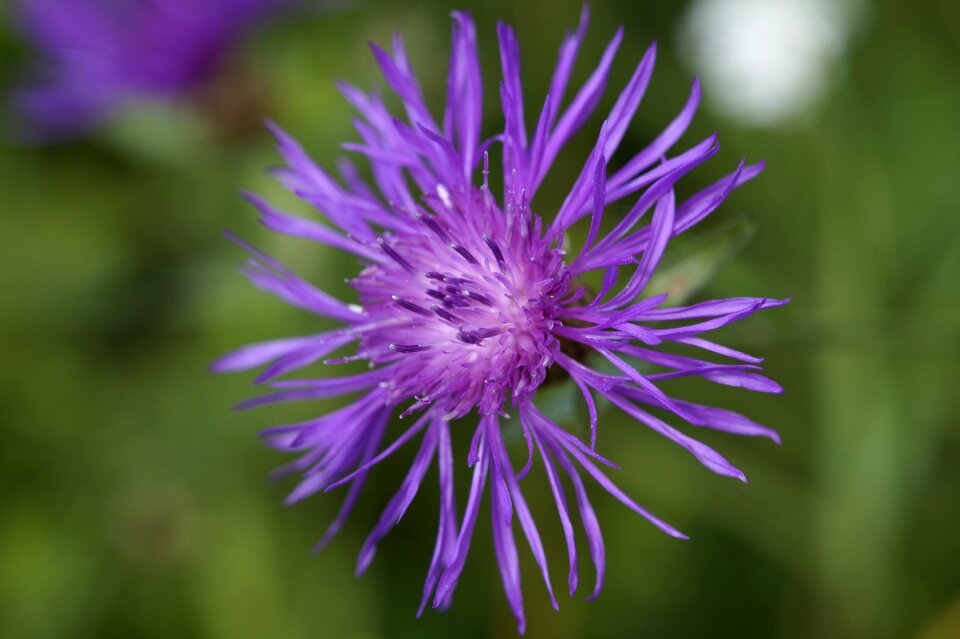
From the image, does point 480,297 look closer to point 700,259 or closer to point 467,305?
point 467,305

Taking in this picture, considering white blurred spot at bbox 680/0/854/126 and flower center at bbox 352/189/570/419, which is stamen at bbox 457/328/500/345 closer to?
flower center at bbox 352/189/570/419

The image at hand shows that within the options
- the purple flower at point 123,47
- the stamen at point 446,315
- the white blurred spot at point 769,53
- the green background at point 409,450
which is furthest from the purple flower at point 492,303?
the purple flower at point 123,47

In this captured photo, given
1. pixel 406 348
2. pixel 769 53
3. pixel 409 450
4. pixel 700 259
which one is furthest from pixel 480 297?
pixel 769 53

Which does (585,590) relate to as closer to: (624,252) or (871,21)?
(624,252)

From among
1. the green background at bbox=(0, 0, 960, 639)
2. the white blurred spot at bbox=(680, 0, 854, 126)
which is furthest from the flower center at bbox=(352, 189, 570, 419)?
the white blurred spot at bbox=(680, 0, 854, 126)

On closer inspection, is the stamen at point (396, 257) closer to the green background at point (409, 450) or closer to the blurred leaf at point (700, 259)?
the blurred leaf at point (700, 259)
